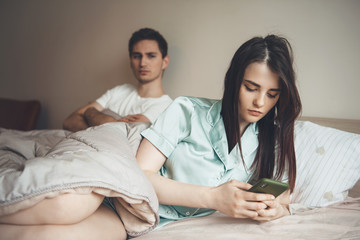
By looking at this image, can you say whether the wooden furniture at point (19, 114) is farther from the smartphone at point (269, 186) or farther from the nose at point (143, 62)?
the smartphone at point (269, 186)

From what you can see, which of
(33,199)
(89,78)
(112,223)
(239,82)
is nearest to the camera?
(33,199)

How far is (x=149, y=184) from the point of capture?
0.85m

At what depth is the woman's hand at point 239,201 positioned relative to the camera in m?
0.84

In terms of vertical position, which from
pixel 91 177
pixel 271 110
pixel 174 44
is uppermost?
pixel 174 44

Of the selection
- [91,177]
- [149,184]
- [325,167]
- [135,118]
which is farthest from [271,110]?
[135,118]

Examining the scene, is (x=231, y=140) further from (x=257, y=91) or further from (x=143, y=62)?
(x=143, y=62)

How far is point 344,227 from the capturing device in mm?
879

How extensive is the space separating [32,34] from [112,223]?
8.96ft

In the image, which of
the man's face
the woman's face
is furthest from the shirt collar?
the man's face

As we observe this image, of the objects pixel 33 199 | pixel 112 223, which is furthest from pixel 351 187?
pixel 33 199

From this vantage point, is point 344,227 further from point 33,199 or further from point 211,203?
point 33,199

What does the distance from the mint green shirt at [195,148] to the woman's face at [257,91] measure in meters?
0.13

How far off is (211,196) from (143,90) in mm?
1294

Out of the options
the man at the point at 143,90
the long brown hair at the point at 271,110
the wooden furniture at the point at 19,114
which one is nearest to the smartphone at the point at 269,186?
the long brown hair at the point at 271,110
